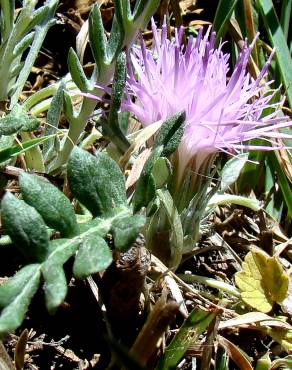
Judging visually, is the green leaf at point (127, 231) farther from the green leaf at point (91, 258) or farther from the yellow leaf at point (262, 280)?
the yellow leaf at point (262, 280)

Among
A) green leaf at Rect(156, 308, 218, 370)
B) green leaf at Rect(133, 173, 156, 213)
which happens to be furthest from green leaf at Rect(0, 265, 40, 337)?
green leaf at Rect(156, 308, 218, 370)

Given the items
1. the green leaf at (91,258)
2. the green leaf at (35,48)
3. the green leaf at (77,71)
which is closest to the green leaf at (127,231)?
the green leaf at (91,258)

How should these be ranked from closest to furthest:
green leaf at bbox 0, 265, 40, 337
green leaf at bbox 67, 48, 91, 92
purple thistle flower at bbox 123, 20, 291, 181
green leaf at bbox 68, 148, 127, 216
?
green leaf at bbox 0, 265, 40, 337, green leaf at bbox 68, 148, 127, 216, purple thistle flower at bbox 123, 20, 291, 181, green leaf at bbox 67, 48, 91, 92

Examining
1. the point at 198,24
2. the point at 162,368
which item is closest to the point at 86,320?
the point at 162,368

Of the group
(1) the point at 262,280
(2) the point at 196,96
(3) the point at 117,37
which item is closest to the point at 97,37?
(3) the point at 117,37

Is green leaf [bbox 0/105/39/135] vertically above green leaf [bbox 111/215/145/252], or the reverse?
green leaf [bbox 0/105/39/135]

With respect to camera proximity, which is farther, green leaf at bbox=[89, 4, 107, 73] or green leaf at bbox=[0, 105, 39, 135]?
green leaf at bbox=[89, 4, 107, 73]

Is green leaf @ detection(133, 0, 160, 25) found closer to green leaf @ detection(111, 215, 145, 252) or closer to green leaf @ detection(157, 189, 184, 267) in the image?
green leaf @ detection(157, 189, 184, 267)
